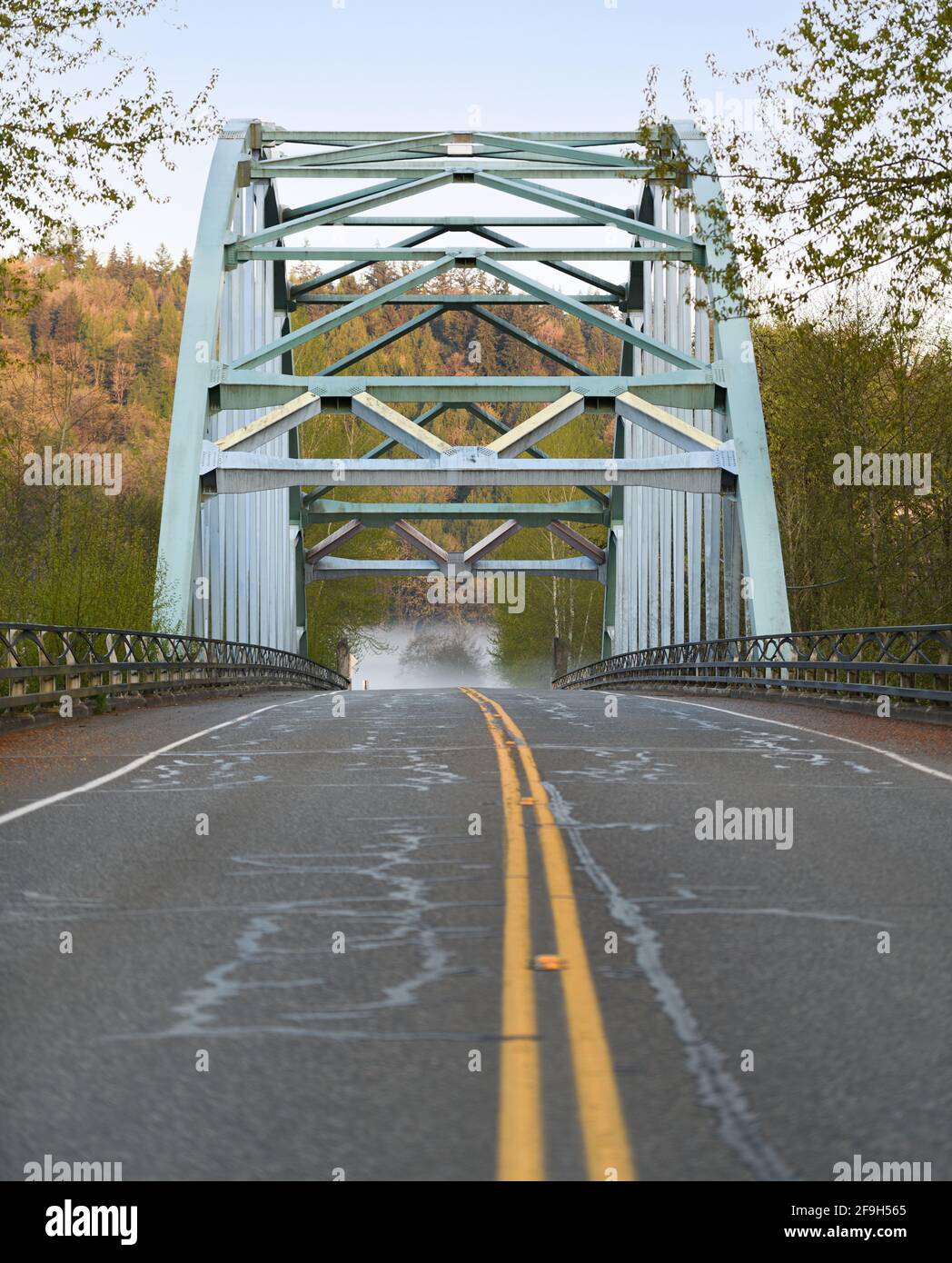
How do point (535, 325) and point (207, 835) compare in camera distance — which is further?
point (535, 325)

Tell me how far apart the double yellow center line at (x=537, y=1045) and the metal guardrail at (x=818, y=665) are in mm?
14019

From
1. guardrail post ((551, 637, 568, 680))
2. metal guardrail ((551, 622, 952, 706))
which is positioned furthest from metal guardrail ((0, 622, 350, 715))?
guardrail post ((551, 637, 568, 680))

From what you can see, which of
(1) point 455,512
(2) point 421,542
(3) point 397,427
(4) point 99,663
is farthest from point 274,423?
(2) point 421,542

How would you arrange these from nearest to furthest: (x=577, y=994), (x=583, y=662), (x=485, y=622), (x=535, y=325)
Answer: (x=577, y=994) < (x=583, y=662) < (x=485, y=622) < (x=535, y=325)

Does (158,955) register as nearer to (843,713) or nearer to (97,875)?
(97,875)

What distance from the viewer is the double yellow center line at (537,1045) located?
441cm

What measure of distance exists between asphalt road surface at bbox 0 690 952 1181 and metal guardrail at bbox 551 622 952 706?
32.5 feet

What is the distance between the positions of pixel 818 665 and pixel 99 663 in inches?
471

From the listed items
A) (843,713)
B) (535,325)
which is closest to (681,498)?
(843,713)

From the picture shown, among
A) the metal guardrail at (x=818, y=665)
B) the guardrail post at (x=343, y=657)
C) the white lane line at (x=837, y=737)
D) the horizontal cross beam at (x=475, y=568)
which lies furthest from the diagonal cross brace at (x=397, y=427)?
the guardrail post at (x=343, y=657)

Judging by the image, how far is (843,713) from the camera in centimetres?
2481

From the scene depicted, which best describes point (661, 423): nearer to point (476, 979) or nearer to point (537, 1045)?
point (476, 979)

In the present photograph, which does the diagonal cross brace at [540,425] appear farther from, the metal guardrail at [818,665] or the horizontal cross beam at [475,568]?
the horizontal cross beam at [475,568]
